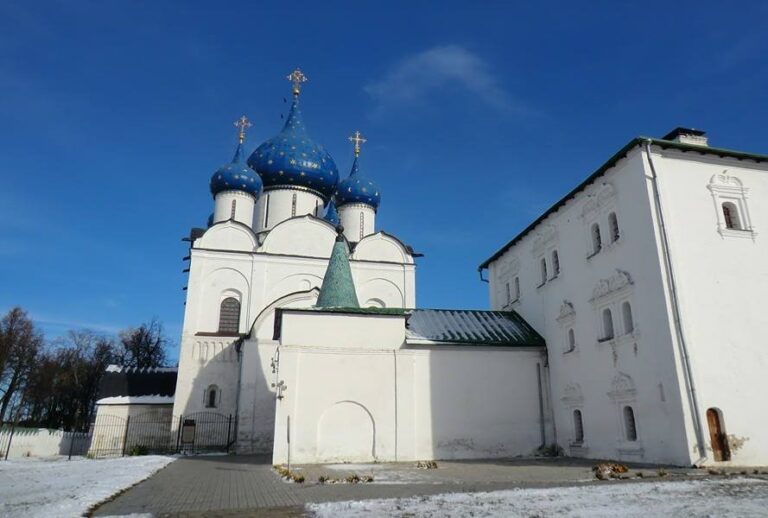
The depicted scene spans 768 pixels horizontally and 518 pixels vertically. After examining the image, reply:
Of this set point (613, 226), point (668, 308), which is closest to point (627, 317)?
point (668, 308)

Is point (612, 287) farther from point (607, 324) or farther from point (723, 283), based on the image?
point (723, 283)

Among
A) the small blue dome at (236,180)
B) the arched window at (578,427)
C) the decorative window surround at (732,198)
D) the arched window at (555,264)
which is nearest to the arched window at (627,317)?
the decorative window surround at (732,198)

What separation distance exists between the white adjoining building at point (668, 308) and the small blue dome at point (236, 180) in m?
16.1

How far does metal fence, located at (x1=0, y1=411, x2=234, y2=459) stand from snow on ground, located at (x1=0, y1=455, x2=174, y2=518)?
7008 millimetres

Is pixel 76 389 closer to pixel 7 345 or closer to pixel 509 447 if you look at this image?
pixel 7 345

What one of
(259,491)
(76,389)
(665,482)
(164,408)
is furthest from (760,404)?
(76,389)

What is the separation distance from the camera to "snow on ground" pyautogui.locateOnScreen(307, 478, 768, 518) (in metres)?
5.95

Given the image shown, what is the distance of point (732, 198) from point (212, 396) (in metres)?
18.8

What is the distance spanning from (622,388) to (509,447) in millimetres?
3933

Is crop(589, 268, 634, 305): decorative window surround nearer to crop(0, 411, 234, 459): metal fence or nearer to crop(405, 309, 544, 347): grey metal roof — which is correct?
crop(405, 309, 544, 347): grey metal roof

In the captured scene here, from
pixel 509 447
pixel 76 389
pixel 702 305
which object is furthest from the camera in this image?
pixel 76 389

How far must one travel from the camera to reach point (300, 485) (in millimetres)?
9305

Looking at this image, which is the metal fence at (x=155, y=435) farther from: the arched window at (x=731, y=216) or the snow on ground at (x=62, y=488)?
the arched window at (x=731, y=216)

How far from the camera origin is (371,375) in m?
14.6
